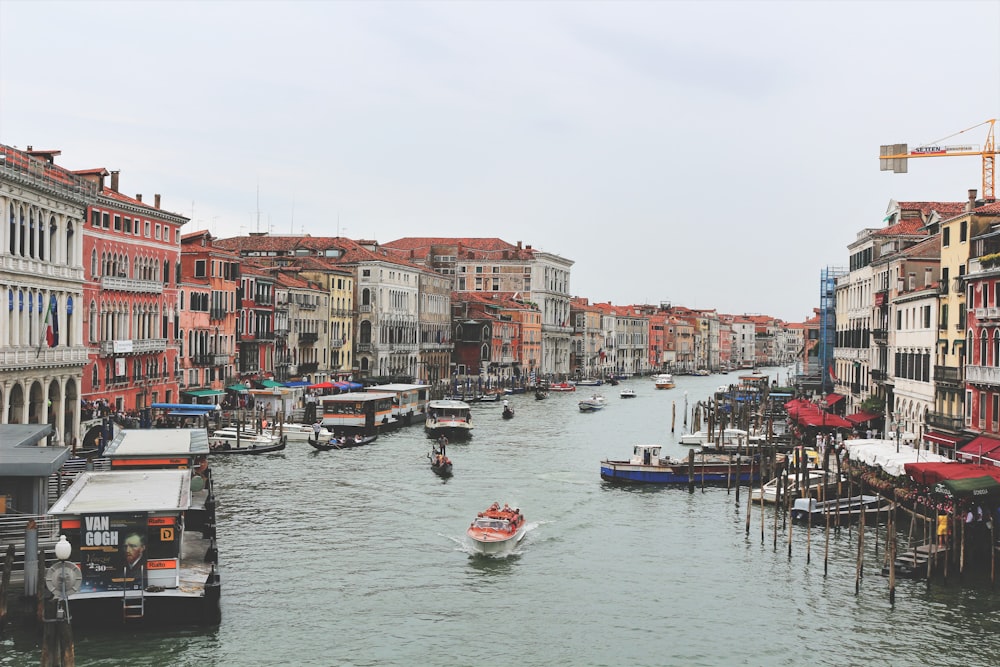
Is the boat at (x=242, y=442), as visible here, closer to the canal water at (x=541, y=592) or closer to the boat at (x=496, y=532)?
the canal water at (x=541, y=592)

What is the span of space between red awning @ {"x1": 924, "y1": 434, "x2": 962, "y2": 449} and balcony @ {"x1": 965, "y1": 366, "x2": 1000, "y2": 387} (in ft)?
4.66

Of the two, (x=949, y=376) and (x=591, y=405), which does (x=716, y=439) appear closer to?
(x=949, y=376)

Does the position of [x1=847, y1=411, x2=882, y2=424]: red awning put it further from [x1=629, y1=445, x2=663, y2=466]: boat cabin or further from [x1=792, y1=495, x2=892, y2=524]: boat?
[x1=792, y1=495, x2=892, y2=524]: boat

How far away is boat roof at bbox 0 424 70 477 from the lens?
645 inches

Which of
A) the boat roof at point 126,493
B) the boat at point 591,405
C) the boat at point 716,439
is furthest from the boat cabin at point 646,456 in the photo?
the boat at point 591,405

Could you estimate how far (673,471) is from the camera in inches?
1206

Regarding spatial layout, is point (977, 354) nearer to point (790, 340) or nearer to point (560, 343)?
point (560, 343)

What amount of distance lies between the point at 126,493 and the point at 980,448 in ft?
57.0

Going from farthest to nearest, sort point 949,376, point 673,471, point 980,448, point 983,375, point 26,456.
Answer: point 673,471 < point 949,376 < point 983,375 < point 980,448 < point 26,456

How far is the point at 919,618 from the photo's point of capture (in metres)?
17.0

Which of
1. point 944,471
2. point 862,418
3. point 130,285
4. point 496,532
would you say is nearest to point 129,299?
point 130,285

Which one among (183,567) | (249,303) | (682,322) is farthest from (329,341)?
(682,322)

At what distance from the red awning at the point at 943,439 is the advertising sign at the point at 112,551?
18.8m

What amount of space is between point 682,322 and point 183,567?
122 m
